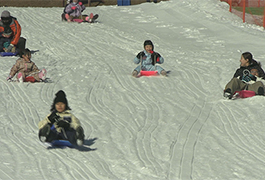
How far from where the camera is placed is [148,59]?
11.1m

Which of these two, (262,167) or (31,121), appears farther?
(31,121)

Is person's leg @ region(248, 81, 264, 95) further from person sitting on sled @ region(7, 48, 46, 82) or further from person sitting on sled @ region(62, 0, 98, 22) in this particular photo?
person sitting on sled @ region(62, 0, 98, 22)

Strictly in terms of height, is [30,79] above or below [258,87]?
below

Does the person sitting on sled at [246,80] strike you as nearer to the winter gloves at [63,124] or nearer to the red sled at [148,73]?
the red sled at [148,73]

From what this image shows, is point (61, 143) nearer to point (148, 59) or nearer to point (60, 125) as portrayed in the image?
point (60, 125)

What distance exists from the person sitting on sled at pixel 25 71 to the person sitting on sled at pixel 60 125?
3.89 meters

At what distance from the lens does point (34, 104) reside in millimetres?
9047

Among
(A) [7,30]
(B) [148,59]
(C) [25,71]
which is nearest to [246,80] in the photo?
(B) [148,59]

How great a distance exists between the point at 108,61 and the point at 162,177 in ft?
23.2

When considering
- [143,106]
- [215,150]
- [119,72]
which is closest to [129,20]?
[119,72]

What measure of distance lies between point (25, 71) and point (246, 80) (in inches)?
173

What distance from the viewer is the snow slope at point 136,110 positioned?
20.4 ft

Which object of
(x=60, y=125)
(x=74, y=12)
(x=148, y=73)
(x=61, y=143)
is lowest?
(x=74, y=12)

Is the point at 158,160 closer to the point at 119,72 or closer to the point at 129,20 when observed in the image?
the point at 119,72
